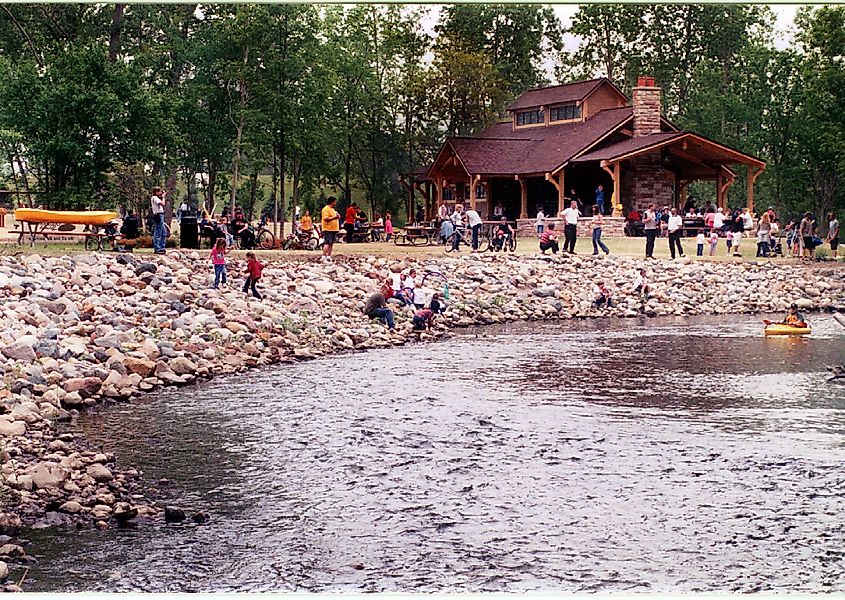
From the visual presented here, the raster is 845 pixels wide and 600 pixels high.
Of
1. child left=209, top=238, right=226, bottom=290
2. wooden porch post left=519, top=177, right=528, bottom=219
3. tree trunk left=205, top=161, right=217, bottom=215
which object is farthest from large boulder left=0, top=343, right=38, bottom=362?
wooden porch post left=519, top=177, right=528, bottom=219

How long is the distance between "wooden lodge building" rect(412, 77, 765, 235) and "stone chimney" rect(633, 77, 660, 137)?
0.13ft

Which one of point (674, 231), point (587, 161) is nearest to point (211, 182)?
point (587, 161)

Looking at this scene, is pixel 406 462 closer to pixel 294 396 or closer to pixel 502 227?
pixel 294 396

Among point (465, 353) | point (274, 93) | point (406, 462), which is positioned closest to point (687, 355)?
point (465, 353)

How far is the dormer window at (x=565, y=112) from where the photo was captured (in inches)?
2138

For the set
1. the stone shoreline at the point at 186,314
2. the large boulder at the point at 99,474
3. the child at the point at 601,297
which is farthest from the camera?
the child at the point at 601,297

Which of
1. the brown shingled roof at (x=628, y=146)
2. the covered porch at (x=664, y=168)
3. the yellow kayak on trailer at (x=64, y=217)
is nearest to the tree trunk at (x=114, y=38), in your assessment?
the yellow kayak on trailer at (x=64, y=217)

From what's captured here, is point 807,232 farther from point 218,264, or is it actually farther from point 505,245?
point 218,264

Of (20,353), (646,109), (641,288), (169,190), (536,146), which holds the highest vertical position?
(646,109)

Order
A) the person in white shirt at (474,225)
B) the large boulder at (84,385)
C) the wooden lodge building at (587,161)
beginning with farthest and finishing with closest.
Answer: the wooden lodge building at (587,161) → the person in white shirt at (474,225) → the large boulder at (84,385)

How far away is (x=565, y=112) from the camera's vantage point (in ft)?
181

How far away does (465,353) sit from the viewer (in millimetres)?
25250

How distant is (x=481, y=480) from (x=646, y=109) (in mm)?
37462

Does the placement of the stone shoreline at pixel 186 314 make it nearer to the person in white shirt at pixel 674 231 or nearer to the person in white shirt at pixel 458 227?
the person in white shirt at pixel 674 231
